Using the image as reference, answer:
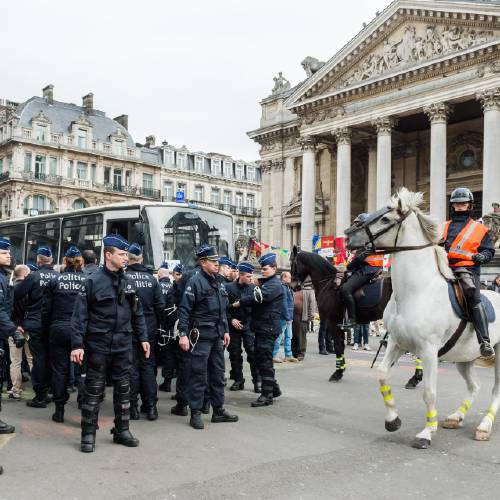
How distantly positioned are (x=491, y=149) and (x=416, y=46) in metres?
7.87

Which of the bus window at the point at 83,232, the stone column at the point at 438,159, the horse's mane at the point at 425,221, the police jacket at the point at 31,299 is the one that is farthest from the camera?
the stone column at the point at 438,159

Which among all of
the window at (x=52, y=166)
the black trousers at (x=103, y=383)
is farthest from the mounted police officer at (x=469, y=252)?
the window at (x=52, y=166)

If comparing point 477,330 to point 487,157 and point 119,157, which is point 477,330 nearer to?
point 487,157

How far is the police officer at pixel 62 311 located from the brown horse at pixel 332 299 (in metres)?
4.69

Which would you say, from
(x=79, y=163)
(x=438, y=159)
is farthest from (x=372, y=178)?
(x=79, y=163)

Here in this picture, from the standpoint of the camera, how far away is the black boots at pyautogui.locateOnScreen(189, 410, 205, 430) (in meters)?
7.53

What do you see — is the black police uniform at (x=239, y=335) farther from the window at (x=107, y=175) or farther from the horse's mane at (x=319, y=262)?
the window at (x=107, y=175)

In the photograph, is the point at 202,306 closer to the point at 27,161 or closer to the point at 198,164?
the point at 27,161

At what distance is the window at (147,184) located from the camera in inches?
2653

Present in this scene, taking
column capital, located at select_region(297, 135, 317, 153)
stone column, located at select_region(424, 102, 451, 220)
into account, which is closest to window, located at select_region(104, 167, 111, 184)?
column capital, located at select_region(297, 135, 317, 153)

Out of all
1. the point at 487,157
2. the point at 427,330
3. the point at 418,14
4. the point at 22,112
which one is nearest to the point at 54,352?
the point at 427,330

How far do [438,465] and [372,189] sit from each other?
34479 millimetres

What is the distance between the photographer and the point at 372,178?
39.7 metres

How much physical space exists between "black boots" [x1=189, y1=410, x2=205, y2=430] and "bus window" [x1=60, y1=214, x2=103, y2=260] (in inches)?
389
